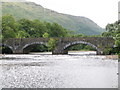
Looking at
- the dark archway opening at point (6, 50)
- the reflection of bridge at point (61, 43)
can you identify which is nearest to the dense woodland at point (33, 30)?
the dark archway opening at point (6, 50)

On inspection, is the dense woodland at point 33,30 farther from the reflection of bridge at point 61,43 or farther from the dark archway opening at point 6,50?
the reflection of bridge at point 61,43

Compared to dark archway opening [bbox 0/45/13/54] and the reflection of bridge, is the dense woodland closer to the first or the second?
dark archway opening [bbox 0/45/13/54]

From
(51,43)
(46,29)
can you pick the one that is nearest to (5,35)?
(51,43)

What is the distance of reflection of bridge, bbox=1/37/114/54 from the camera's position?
266 feet

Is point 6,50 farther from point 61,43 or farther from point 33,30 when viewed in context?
point 33,30

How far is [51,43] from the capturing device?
284ft

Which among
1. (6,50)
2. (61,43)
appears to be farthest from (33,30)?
(61,43)

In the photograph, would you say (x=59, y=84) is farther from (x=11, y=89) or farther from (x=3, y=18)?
(x=3, y=18)

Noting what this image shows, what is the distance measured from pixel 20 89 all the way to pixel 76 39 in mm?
65966

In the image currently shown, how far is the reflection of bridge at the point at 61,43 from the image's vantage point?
266 ft

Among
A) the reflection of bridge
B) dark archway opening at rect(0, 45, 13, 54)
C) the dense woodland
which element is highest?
the dense woodland

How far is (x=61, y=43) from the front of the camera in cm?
8775

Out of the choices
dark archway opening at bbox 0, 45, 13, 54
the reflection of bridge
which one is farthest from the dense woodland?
the reflection of bridge

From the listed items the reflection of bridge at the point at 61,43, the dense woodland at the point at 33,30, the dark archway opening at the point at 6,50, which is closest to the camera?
the reflection of bridge at the point at 61,43
